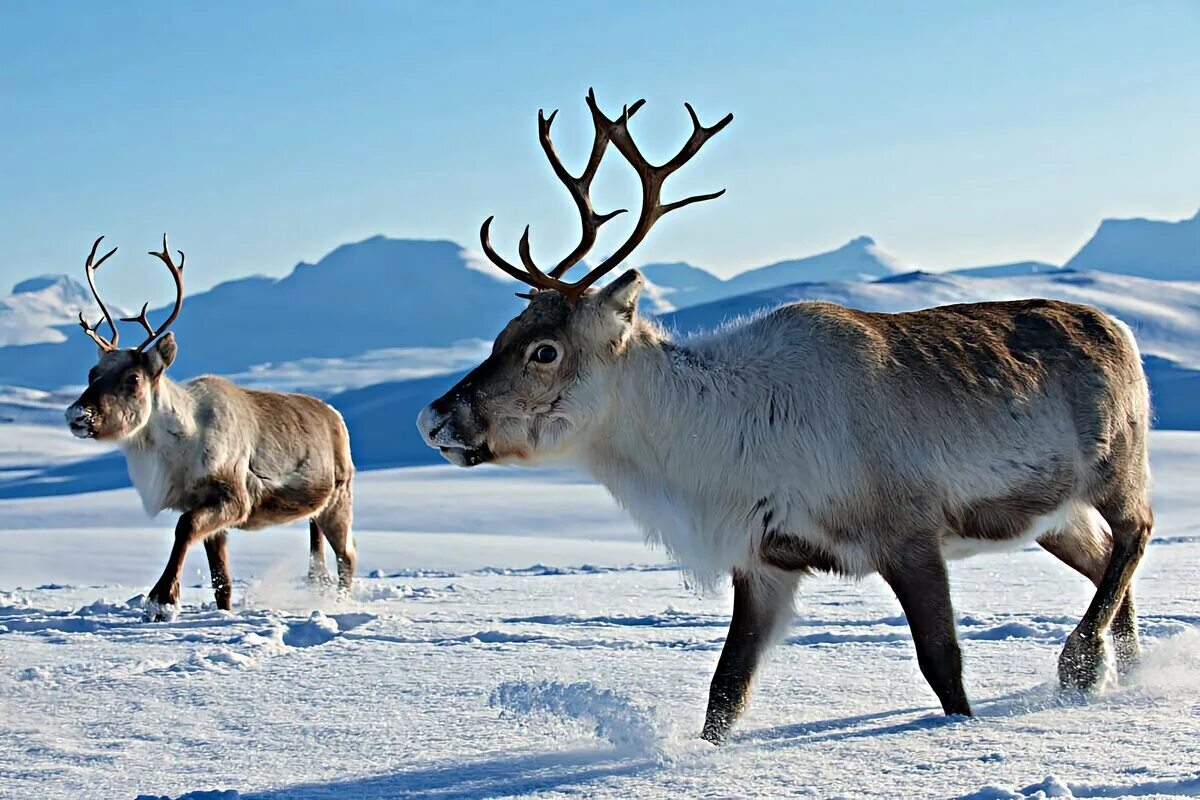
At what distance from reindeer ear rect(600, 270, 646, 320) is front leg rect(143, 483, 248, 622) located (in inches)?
162

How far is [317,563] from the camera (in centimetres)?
997

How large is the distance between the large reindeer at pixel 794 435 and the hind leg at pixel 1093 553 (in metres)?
0.35

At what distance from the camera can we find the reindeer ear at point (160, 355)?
8845 mm

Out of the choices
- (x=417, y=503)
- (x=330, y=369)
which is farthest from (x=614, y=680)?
(x=330, y=369)

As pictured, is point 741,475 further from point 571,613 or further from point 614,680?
point 571,613

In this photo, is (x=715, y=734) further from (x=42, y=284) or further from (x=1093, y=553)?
(x=42, y=284)

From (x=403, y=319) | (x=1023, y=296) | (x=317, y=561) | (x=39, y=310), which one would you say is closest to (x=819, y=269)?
(x=403, y=319)

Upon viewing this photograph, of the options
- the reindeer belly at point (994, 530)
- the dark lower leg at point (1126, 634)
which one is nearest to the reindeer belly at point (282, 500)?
the reindeer belly at point (994, 530)

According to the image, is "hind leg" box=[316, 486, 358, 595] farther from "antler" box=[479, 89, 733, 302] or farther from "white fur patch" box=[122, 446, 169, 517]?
"antler" box=[479, 89, 733, 302]

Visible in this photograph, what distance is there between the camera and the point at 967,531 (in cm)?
465

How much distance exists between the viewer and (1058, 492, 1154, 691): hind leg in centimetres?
481

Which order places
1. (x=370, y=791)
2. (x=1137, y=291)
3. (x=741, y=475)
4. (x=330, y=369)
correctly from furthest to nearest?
(x=330, y=369)
(x=1137, y=291)
(x=741, y=475)
(x=370, y=791)

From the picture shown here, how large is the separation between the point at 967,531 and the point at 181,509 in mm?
5566

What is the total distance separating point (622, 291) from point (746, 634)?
4.00 feet
